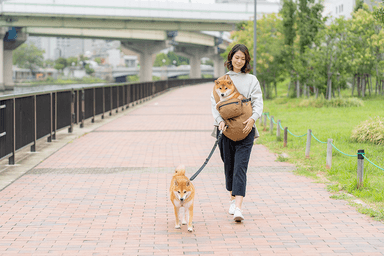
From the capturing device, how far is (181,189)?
5168 mm

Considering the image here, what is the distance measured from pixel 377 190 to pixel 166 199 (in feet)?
9.63

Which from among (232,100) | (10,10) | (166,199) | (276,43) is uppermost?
(10,10)

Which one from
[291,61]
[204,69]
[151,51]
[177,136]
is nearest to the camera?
[177,136]

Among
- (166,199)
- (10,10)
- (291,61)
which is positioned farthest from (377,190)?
(10,10)

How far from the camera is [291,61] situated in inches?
1159

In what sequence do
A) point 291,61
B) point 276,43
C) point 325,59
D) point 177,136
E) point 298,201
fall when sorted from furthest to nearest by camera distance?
point 276,43
point 291,61
point 325,59
point 177,136
point 298,201

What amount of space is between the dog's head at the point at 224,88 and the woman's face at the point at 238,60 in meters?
0.26

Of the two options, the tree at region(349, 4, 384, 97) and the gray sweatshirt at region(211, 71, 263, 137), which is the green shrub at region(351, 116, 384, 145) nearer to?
the gray sweatshirt at region(211, 71, 263, 137)

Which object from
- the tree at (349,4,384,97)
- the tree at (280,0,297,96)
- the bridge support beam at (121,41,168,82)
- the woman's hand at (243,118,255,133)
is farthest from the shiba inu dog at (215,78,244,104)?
the bridge support beam at (121,41,168,82)

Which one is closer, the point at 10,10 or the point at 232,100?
the point at 232,100

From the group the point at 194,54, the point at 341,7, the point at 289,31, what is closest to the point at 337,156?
the point at 289,31

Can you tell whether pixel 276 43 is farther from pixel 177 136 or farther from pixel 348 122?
pixel 177 136

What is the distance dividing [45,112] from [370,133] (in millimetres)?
7623

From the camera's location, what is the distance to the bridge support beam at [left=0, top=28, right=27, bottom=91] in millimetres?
61200
